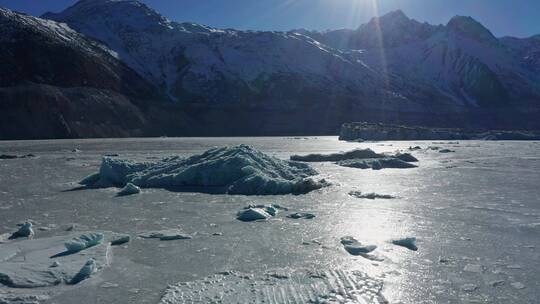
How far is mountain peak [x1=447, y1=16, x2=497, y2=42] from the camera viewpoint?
155500 millimetres

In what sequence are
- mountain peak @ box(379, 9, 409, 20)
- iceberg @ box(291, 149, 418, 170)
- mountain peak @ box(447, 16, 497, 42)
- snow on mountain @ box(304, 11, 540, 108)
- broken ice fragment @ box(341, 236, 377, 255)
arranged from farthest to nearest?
mountain peak @ box(379, 9, 409, 20) → mountain peak @ box(447, 16, 497, 42) → snow on mountain @ box(304, 11, 540, 108) → iceberg @ box(291, 149, 418, 170) → broken ice fragment @ box(341, 236, 377, 255)

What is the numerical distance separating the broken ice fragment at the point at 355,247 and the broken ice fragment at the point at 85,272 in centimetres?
412

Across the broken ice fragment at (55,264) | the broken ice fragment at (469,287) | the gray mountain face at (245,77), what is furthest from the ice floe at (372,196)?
the gray mountain face at (245,77)

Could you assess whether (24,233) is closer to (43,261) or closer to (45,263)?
(43,261)

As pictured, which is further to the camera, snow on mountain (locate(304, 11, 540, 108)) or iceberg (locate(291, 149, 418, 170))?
snow on mountain (locate(304, 11, 540, 108))

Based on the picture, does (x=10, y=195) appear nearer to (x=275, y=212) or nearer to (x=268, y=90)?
(x=275, y=212)

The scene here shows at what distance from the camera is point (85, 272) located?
22.8ft

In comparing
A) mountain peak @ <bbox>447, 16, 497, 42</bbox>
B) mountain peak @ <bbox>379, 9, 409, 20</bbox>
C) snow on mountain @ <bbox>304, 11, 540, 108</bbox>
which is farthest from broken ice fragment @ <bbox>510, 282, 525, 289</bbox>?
mountain peak @ <bbox>379, 9, 409, 20</bbox>

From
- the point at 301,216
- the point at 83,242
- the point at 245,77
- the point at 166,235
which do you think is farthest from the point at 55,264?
the point at 245,77

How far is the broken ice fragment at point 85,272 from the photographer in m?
6.79

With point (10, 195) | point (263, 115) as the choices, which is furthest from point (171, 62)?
point (10, 195)

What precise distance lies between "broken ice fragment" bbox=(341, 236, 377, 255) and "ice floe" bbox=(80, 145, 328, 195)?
6.43m

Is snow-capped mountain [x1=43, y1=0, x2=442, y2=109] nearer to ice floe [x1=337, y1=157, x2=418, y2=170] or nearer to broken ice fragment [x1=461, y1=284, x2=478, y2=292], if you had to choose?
ice floe [x1=337, y1=157, x2=418, y2=170]

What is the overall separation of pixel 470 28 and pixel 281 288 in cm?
16949
